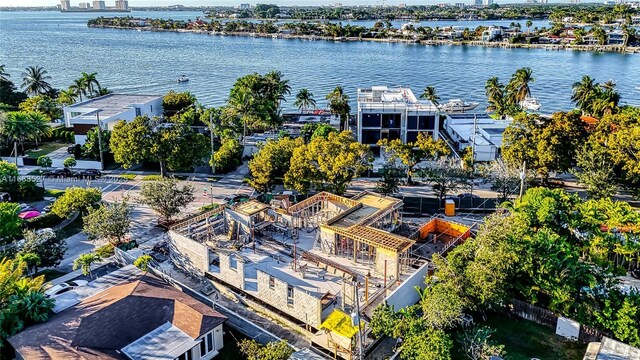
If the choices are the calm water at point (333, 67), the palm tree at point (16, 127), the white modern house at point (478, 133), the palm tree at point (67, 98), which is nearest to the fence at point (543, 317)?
the white modern house at point (478, 133)

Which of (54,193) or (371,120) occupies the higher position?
(371,120)

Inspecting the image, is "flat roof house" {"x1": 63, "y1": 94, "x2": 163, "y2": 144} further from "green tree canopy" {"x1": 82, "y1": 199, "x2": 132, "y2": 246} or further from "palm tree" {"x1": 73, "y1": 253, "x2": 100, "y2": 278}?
"palm tree" {"x1": 73, "y1": 253, "x2": 100, "y2": 278}

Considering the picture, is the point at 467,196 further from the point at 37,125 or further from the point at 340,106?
the point at 37,125

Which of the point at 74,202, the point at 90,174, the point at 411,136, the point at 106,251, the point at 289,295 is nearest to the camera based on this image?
the point at 289,295

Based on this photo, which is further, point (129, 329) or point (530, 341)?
point (530, 341)

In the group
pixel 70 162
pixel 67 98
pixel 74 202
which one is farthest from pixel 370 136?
pixel 67 98

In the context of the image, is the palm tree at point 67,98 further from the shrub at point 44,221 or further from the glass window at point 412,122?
the glass window at point 412,122


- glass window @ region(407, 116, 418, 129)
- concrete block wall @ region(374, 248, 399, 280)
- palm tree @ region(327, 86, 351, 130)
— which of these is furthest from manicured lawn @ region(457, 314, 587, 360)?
palm tree @ region(327, 86, 351, 130)

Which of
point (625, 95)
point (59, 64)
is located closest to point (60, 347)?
point (625, 95)
